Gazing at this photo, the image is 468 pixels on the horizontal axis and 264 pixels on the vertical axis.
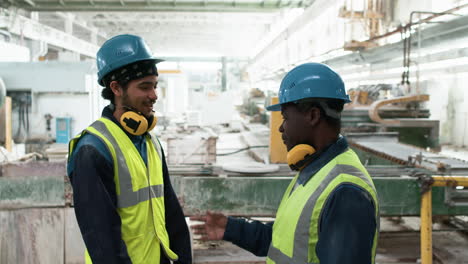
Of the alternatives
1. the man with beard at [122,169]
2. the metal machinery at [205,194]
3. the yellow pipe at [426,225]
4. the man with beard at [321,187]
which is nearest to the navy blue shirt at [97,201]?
the man with beard at [122,169]

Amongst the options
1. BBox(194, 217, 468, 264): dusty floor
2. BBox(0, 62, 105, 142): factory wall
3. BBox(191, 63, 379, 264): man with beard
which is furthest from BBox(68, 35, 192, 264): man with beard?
BBox(0, 62, 105, 142): factory wall

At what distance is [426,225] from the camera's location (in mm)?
3078

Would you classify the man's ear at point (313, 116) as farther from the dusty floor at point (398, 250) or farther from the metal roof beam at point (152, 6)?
the metal roof beam at point (152, 6)

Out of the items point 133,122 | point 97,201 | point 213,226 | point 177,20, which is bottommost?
point 213,226

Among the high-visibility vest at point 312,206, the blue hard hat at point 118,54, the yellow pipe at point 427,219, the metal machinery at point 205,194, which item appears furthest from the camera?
the metal machinery at point 205,194

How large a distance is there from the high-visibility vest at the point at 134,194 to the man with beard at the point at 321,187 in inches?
24.4

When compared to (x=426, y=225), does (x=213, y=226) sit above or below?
above

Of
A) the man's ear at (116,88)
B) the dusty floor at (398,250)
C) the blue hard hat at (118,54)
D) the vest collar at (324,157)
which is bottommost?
the dusty floor at (398,250)

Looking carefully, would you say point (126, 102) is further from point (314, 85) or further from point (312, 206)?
point (312, 206)

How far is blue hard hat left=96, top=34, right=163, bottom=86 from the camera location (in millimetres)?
1771

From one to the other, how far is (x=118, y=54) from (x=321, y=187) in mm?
1109

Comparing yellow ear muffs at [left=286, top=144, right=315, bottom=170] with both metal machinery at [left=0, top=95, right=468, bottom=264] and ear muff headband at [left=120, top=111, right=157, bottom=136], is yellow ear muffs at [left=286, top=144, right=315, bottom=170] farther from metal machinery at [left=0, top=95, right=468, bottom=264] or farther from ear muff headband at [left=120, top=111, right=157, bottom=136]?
metal machinery at [left=0, top=95, right=468, bottom=264]

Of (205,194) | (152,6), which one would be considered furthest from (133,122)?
(152,6)

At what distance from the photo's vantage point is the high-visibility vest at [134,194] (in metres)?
1.67
